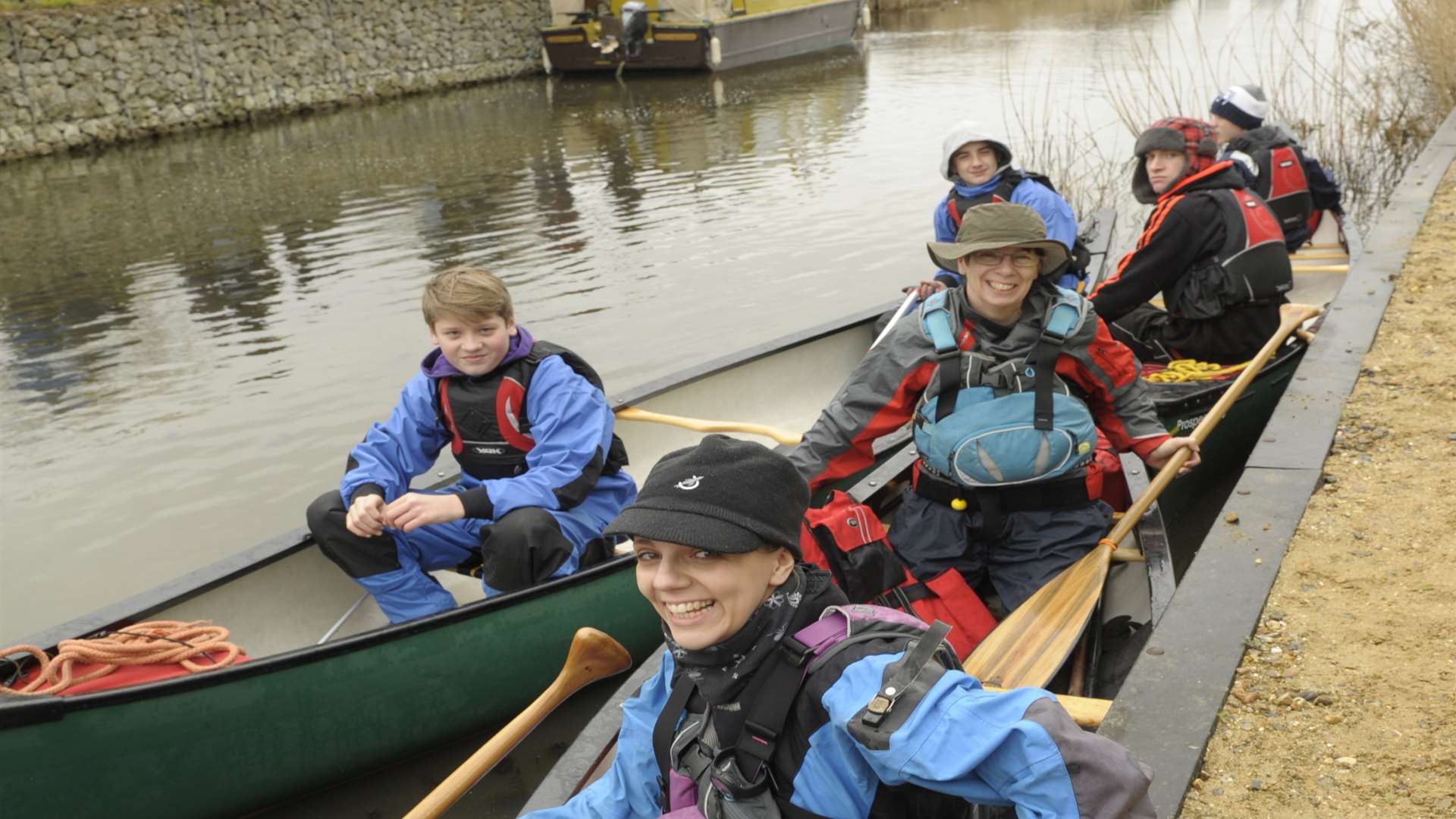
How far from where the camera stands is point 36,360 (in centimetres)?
948

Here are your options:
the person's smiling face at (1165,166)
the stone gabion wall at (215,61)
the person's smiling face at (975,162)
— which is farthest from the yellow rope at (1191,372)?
the stone gabion wall at (215,61)

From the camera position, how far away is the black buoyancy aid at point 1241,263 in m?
5.27

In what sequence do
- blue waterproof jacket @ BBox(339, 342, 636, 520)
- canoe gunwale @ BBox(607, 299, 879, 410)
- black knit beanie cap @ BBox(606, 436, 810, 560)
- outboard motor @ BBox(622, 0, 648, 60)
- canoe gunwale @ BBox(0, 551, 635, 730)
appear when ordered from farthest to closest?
outboard motor @ BBox(622, 0, 648, 60)
canoe gunwale @ BBox(607, 299, 879, 410)
blue waterproof jacket @ BBox(339, 342, 636, 520)
canoe gunwale @ BBox(0, 551, 635, 730)
black knit beanie cap @ BBox(606, 436, 810, 560)

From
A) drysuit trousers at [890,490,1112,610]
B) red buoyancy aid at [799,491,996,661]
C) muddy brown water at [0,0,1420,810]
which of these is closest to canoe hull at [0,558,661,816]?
red buoyancy aid at [799,491,996,661]

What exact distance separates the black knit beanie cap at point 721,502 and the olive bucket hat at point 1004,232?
1.49 meters

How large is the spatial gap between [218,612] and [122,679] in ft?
2.10

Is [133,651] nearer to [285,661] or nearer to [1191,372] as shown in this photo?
[285,661]

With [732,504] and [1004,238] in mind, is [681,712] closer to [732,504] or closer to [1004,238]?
[732,504]

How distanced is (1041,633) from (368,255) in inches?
395

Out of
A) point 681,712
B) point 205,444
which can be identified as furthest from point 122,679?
point 205,444

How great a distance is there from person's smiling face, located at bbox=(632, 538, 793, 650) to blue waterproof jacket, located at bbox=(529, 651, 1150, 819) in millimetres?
186

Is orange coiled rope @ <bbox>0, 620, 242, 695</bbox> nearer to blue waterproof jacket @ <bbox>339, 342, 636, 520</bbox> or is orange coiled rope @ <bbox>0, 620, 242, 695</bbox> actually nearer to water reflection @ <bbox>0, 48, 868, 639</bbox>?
blue waterproof jacket @ <bbox>339, 342, 636, 520</bbox>

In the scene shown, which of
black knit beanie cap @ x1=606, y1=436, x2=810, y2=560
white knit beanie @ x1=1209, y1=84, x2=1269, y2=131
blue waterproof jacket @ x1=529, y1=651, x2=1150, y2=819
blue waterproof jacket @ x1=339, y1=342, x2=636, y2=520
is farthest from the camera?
white knit beanie @ x1=1209, y1=84, x2=1269, y2=131

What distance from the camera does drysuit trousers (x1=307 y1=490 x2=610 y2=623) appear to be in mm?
4066
